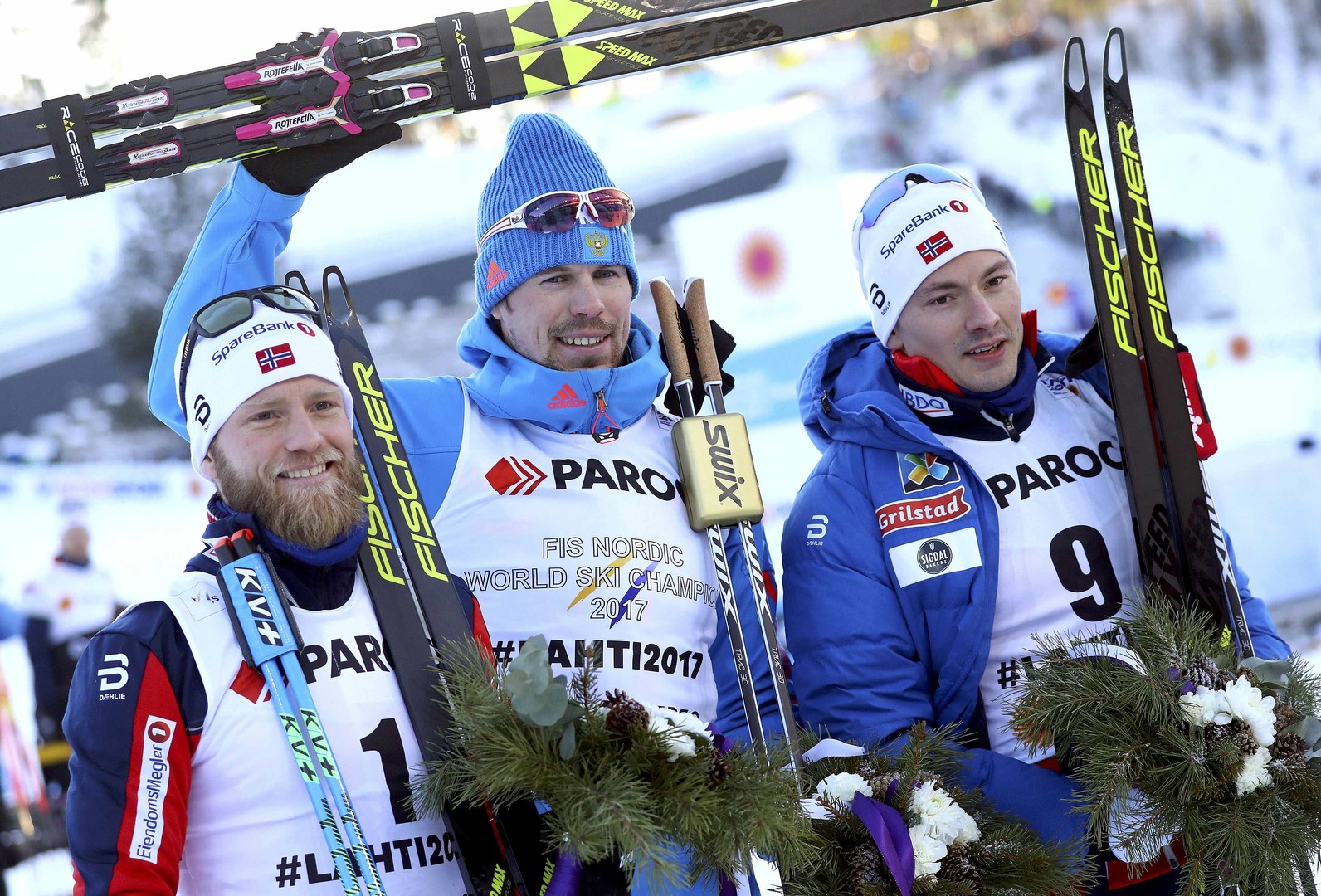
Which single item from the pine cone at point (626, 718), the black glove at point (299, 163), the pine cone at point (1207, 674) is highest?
the black glove at point (299, 163)

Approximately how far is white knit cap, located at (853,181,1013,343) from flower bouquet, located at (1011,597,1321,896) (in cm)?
81

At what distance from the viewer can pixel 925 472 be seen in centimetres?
230

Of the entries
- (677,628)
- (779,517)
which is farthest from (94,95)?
(779,517)

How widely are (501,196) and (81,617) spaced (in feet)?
12.3

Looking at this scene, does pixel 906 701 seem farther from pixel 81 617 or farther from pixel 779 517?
pixel 81 617

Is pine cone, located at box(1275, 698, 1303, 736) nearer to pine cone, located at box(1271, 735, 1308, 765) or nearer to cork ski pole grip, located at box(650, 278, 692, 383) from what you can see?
pine cone, located at box(1271, 735, 1308, 765)

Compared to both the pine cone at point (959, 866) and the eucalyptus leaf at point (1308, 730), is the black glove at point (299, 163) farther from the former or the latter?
the eucalyptus leaf at point (1308, 730)

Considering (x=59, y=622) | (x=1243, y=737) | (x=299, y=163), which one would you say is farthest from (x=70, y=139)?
(x=59, y=622)

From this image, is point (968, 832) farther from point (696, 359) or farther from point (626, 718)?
point (696, 359)

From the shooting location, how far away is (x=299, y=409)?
1.88 m

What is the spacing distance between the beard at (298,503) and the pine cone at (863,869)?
941mm

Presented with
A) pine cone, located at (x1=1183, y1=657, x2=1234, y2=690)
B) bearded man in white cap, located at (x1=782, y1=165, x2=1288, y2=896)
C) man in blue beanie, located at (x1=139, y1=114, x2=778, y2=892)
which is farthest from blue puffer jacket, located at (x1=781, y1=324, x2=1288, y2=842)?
pine cone, located at (x1=1183, y1=657, x2=1234, y2=690)

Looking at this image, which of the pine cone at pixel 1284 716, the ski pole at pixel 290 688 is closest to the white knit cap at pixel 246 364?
the ski pole at pixel 290 688

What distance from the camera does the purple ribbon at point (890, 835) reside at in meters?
1.76
